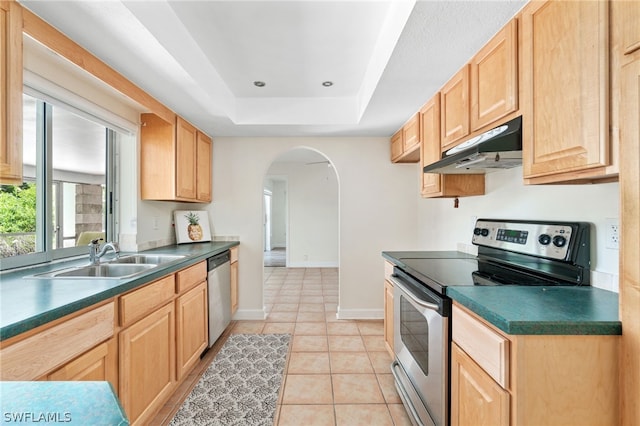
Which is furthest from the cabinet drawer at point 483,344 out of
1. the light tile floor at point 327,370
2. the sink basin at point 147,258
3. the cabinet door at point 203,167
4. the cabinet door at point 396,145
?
the cabinet door at point 203,167

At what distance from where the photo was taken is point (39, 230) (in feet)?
5.90

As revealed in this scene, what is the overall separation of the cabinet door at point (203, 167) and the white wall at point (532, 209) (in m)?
2.46

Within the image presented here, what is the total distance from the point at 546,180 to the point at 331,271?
5.12 m

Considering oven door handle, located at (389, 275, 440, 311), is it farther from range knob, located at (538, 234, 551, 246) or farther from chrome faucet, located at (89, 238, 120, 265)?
chrome faucet, located at (89, 238, 120, 265)

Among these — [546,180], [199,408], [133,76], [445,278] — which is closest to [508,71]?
[546,180]

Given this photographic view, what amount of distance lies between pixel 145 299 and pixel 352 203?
234 centimetres

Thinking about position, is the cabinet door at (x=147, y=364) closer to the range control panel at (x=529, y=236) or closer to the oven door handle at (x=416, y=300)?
the oven door handle at (x=416, y=300)

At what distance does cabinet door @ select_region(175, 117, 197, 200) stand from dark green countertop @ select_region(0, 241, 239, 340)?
1.15 metres

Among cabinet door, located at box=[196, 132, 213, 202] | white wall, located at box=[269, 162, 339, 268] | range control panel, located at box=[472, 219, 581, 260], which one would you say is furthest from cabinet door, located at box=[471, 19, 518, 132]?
white wall, located at box=[269, 162, 339, 268]

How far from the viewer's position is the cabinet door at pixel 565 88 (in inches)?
37.4

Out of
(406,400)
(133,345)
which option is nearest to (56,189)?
(133,345)

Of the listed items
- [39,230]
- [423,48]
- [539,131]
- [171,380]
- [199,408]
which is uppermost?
[423,48]

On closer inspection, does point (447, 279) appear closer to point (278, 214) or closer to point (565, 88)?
point (565, 88)

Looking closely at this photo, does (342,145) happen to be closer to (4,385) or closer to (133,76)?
(133,76)
